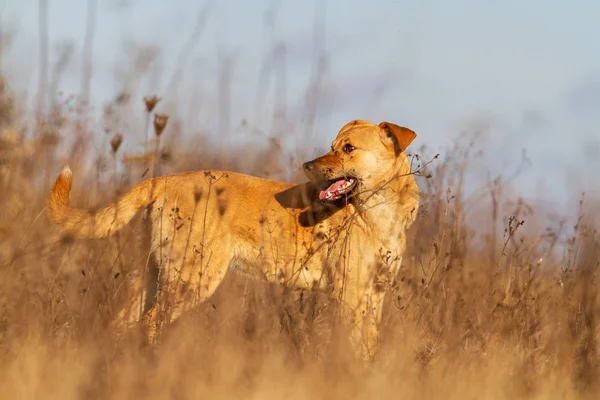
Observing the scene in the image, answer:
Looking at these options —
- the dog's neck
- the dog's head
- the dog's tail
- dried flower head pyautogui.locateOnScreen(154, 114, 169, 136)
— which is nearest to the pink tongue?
the dog's head

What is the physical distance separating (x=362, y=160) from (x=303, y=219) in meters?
0.60

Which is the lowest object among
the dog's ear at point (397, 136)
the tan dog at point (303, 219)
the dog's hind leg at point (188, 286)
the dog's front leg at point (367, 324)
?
the dog's front leg at point (367, 324)

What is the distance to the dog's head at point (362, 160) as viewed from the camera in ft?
18.0

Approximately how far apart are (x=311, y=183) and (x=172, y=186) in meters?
1.06

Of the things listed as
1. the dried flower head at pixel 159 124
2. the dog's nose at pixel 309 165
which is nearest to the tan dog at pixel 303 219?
the dog's nose at pixel 309 165

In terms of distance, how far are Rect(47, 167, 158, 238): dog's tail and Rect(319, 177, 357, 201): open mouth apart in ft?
3.96

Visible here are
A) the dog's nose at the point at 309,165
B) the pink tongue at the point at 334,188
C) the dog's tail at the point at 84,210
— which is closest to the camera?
the dog's tail at the point at 84,210

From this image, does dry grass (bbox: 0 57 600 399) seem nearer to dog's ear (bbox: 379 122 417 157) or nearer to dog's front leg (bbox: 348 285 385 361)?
dog's front leg (bbox: 348 285 385 361)

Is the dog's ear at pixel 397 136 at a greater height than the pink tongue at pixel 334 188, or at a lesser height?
greater

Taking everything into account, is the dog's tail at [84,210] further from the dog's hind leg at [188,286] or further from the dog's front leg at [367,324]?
the dog's front leg at [367,324]

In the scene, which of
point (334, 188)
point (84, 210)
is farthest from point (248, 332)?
point (334, 188)

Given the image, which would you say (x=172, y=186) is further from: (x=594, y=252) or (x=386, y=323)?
(x=594, y=252)

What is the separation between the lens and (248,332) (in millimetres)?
4195

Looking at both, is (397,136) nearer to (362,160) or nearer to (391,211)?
(362,160)
